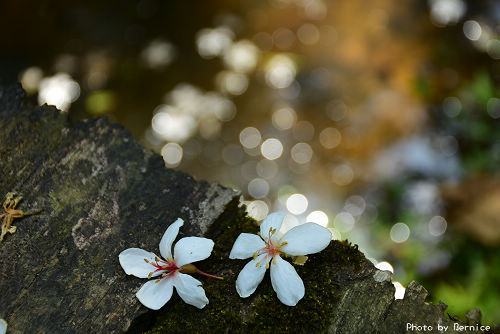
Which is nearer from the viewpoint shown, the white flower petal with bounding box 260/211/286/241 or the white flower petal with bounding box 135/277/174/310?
the white flower petal with bounding box 135/277/174/310

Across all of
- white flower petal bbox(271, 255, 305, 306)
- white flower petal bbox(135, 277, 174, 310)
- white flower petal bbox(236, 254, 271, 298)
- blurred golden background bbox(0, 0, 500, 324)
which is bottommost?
blurred golden background bbox(0, 0, 500, 324)

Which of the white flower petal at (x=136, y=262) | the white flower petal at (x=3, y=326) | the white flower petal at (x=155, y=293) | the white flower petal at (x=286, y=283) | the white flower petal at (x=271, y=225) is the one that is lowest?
the white flower petal at (x=3, y=326)

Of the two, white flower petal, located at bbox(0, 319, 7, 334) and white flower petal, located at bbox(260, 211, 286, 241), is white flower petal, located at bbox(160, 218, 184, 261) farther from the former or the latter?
white flower petal, located at bbox(0, 319, 7, 334)

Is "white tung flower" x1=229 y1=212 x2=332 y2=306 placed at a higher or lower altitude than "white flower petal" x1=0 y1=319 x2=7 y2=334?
higher

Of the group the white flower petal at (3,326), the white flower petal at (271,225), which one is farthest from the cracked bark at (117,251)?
the white flower petal at (271,225)

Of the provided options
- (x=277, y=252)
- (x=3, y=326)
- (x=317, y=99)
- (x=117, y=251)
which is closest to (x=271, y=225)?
(x=277, y=252)

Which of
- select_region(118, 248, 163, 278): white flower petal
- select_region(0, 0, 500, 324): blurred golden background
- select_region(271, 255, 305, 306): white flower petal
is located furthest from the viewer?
select_region(0, 0, 500, 324): blurred golden background

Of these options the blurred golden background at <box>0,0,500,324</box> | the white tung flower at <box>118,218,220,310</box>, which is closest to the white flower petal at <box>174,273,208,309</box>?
the white tung flower at <box>118,218,220,310</box>

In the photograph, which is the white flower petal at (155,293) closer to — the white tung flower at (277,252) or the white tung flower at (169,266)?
the white tung flower at (169,266)

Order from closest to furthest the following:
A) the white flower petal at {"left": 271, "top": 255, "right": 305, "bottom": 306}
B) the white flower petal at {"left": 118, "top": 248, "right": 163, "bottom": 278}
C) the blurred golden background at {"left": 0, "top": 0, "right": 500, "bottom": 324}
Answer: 1. the white flower petal at {"left": 271, "top": 255, "right": 305, "bottom": 306}
2. the white flower petal at {"left": 118, "top": 248, "right": 163, "bottom": 278}
3. the blurred golden background at {"left": 0, "top": 0, "right": 500, "bottom": 324}
